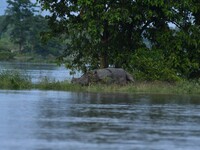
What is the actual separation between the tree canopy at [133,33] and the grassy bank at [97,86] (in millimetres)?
2293

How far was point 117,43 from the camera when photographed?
36281 mm

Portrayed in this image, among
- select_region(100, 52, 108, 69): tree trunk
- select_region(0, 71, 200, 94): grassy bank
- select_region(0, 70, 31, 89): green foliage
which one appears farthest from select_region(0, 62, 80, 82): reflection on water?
select_region(100, 52, 108, 69): tree trunk

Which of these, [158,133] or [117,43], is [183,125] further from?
[117,43]

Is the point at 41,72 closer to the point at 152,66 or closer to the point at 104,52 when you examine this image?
the point at 104,52

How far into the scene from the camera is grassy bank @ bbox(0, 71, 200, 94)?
29.9 m

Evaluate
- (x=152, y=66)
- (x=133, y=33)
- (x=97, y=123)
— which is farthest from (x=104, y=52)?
(x=97, y=123)

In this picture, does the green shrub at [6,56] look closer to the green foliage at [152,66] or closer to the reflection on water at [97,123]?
the green foliage at [152,66]

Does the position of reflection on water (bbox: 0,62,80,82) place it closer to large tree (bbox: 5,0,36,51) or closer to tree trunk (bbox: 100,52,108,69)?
tree trunk (bbox: 100,52,108,69)

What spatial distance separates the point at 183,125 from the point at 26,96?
9898 mm

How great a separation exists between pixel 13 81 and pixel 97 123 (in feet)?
47.6

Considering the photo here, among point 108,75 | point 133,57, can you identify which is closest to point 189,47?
point 133,57

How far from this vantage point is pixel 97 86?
1197 inches

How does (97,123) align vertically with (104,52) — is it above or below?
below

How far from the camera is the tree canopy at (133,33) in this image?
33.7m
